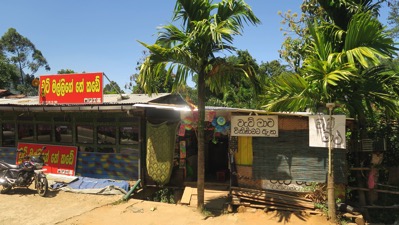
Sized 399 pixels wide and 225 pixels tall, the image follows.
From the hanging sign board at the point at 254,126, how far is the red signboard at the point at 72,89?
4274 mm

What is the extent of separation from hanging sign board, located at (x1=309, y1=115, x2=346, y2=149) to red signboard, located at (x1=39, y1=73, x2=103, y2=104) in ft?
19.8

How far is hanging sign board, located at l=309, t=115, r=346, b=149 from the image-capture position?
6199mm

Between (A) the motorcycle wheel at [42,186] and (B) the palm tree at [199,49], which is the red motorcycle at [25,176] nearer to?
(A) the motorcycle wheel at [42,186]

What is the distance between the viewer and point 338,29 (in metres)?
6.47

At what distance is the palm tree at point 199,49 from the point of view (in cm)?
645

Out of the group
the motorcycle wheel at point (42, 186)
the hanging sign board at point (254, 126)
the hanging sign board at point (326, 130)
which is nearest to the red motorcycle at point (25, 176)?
the motorcycle wheel at point (42, 186)

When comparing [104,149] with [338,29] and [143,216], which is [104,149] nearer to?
[143,216]

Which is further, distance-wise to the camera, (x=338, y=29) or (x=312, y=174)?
(x=312, y=174)

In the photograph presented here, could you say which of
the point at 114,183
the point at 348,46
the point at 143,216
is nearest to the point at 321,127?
the point at 348,46

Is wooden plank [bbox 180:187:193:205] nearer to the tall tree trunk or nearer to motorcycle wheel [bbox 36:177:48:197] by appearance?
the tall tree trunk

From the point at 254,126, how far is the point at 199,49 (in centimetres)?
225

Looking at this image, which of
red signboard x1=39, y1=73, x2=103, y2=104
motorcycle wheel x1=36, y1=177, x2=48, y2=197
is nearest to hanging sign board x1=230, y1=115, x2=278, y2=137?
red signboard x1=39, y1=73, x2=103, y2=104

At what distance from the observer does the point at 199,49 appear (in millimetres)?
6668

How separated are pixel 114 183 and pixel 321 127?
5.98 m
